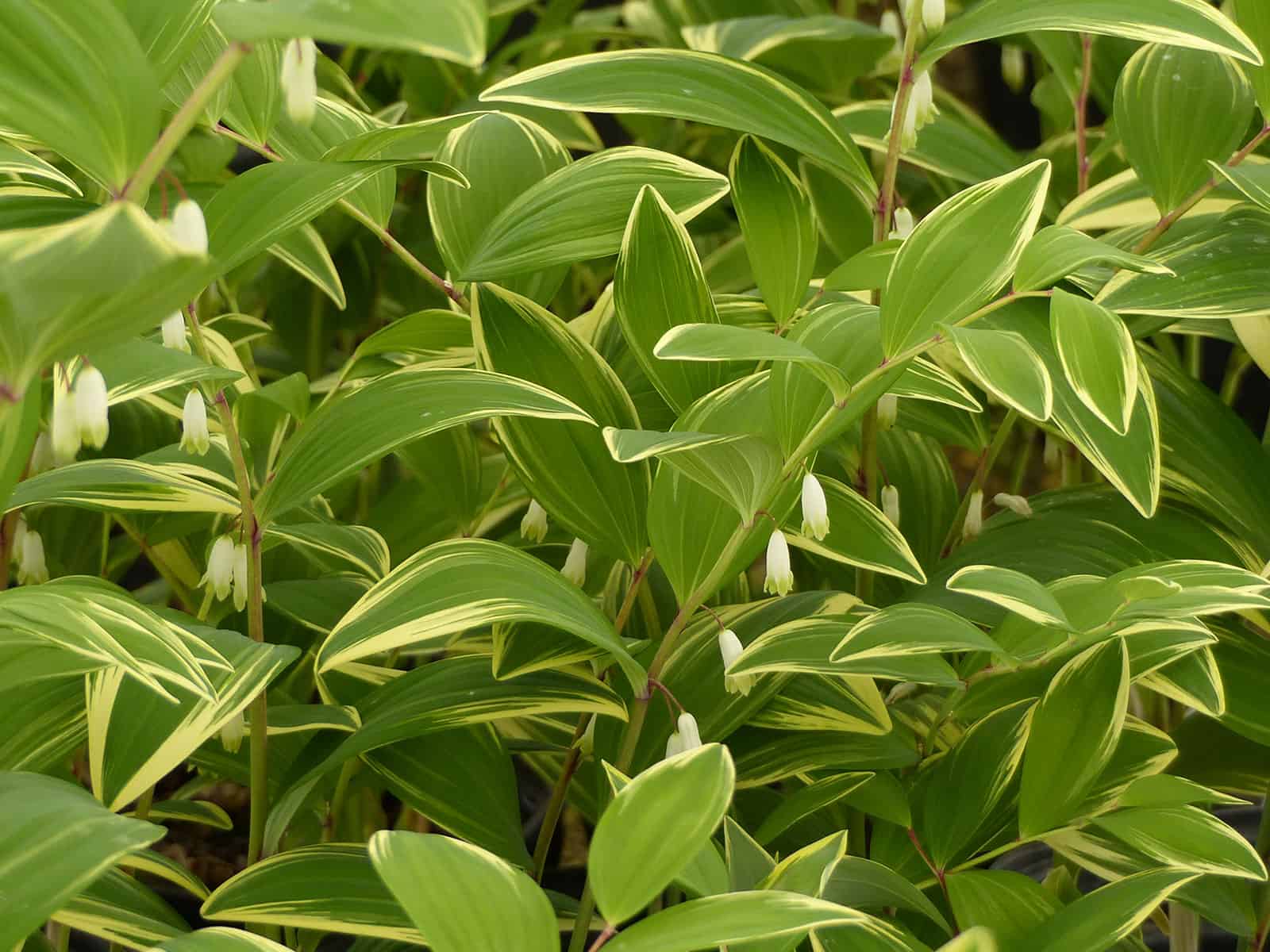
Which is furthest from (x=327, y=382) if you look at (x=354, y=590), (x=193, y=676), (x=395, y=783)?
(x=193, y=676)

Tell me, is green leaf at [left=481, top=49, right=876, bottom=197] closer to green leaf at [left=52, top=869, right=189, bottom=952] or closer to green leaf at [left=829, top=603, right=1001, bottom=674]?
green leaf at [left=829, top=603, right=1001, bottom=674]

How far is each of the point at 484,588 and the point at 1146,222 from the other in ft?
1.72

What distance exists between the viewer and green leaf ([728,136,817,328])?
666 mm

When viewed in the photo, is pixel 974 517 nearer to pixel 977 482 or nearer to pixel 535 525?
pixel 977 482

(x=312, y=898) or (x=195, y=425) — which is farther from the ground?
(x=195, y=425)

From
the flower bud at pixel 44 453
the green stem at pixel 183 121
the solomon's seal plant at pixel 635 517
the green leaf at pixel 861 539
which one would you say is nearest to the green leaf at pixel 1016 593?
the solomon's seal plant at pixel 635 517

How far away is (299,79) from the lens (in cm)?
44

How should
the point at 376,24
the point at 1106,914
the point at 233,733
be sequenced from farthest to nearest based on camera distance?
the point at 233,733, the point at 1106,914, the point at 376,24

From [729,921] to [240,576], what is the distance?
0.36 metres

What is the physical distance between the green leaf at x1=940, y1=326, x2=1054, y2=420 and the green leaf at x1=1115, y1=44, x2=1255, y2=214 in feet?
0.99

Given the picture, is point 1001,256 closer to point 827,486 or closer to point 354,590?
point 827,486

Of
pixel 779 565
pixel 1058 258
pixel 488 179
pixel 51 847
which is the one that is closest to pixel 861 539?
pixel 779 565

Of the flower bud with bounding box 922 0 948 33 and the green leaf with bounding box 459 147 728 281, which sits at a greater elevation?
the flower bud with bounding box 922 0 948 33

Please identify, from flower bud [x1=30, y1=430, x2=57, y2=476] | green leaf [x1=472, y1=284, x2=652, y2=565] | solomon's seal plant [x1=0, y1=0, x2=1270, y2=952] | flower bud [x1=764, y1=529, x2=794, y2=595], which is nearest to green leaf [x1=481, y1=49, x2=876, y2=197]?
solomon's seal plant [x1=0, y1=0, x2=1270, y2=952]
